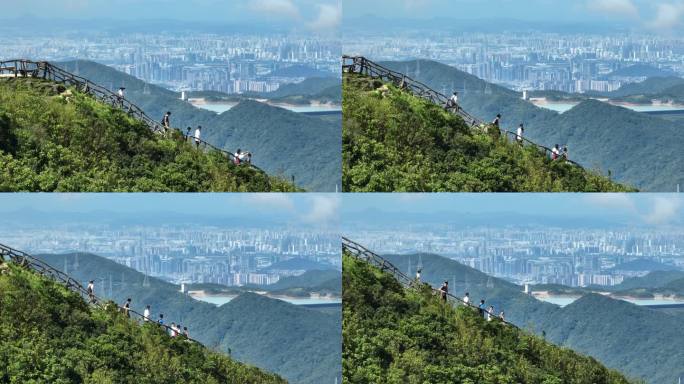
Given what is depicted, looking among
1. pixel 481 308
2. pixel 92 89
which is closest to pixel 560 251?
pixel 481 308

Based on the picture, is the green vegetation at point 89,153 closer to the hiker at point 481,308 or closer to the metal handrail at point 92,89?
the metal handrail at point 92,89

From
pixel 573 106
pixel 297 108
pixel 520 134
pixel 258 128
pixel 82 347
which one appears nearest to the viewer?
pixel 82 347

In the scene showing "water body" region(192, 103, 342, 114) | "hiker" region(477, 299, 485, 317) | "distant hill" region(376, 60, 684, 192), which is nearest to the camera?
"water body" region(192, 103, 342, 114)

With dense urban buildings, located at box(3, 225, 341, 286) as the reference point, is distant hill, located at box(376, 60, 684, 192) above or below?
above

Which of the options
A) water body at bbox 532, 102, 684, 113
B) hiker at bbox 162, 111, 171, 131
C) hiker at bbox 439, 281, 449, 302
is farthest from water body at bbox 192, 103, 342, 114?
water body at bbox 532, 102, 684, 113

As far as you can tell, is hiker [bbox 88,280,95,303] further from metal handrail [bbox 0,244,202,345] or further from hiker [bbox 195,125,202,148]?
hiker [bbox 195,125,202,148]

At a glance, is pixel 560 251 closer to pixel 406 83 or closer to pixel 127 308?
pixel 406 83
